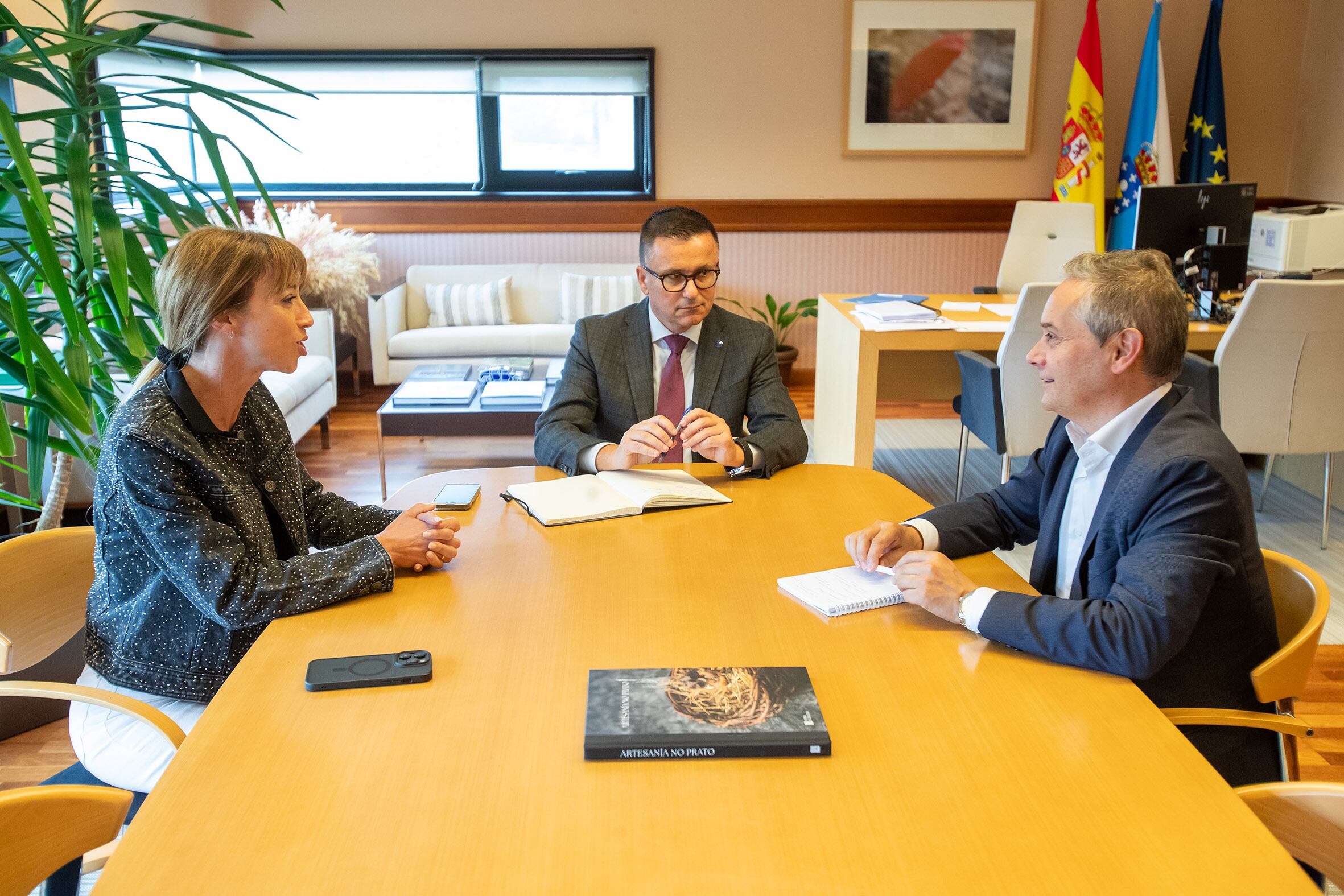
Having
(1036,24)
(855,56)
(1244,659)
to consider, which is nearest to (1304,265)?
(1036,24)

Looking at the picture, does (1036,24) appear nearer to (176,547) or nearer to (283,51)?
(283,51)

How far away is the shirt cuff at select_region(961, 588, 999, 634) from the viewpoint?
4.65ft

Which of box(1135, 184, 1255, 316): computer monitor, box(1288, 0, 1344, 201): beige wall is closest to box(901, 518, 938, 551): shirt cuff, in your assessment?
box(1135, 184, 1255, 316): computer monitor

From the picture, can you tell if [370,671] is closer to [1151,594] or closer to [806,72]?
[1151,594]

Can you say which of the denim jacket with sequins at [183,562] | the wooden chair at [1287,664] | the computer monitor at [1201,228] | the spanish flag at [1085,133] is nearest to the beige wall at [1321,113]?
the spanish flag at [1085,133]

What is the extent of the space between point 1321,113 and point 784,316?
10.7 feet

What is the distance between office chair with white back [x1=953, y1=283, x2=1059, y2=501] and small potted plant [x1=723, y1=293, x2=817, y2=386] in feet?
7.17

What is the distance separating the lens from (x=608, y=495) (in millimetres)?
2023

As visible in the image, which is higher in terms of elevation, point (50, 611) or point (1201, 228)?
point (1201, 228)

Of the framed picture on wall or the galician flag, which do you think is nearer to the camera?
the galician flag

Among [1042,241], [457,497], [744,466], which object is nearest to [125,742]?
[457,497]

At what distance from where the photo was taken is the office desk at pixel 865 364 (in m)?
3.79

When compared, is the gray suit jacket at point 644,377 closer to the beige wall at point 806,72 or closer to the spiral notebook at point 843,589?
the spiral notebook at point 843,589

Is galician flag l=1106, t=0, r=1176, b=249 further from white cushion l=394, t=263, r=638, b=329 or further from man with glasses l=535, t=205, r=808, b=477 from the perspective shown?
man with glasses l=535, t=205, r=808, b=477
